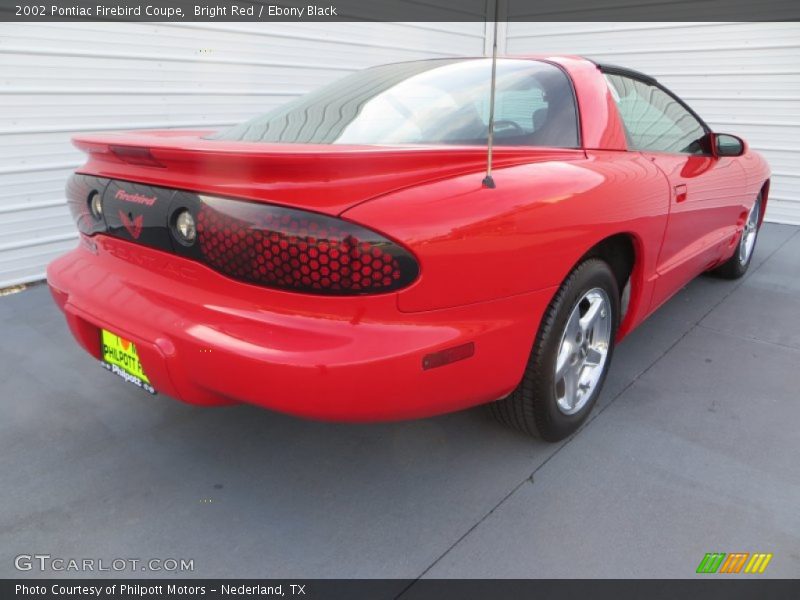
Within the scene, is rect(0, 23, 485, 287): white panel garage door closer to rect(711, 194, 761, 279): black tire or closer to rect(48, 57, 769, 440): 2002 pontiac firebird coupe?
rect(48, 57, 769, 440): 2002 pontiac firebird coupe

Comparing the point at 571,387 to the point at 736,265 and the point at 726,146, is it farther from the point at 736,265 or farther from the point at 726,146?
the point at 736,265

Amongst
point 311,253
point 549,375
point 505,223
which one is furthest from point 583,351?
point 311,253

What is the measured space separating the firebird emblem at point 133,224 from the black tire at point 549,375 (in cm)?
131

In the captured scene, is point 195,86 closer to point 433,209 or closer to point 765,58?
point 433,209

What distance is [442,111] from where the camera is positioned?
2156 mm

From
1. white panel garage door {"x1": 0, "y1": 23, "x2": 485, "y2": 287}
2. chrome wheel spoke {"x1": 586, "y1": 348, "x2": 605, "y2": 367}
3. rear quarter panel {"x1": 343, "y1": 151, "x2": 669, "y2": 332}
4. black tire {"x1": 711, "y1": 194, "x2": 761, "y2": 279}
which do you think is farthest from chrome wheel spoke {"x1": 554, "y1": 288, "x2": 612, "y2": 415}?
white panel garage door {"x1": 0, "y1": 23, "x2": 485, "y2": 287}

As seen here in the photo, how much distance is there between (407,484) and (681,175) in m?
1.83

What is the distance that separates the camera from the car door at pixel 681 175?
258cm

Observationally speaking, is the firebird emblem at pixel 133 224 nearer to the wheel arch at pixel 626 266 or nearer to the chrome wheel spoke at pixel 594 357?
the wheel arch at pixel 626 266

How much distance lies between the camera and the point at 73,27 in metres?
4.13

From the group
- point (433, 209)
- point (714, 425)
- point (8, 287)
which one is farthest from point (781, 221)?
point (8, 287)

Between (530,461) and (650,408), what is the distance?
2.30 feet

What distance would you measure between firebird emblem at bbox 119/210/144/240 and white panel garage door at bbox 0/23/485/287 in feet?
9.35

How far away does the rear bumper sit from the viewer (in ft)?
4.96
